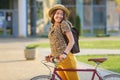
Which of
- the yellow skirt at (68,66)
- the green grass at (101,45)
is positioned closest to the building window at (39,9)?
the green grass at (101,45)

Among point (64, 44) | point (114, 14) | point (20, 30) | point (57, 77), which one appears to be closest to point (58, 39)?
point (64, 44)

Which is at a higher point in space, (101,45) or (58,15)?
(58,15)

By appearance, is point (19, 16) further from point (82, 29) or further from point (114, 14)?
point (114, 14)

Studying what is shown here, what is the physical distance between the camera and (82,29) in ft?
145

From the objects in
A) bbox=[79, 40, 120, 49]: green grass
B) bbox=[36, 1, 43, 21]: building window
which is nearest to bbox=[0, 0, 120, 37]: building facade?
bbox=[36, 1, 43, 21]: building window

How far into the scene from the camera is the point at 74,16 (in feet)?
144

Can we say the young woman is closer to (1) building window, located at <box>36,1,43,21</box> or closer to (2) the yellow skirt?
(2) the yellow skirt

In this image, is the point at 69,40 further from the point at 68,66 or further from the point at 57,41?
the point at 68,66

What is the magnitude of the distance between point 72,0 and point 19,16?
576cm

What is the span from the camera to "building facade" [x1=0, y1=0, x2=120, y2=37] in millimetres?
43906

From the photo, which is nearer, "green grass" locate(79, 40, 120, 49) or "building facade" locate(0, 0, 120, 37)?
"green grass" locate(79, 40, 120, 49)

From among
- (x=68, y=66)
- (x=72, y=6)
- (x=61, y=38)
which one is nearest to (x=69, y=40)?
(x=61, y=38)

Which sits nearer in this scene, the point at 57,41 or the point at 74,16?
the point at 57,41

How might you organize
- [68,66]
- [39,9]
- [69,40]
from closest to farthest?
[69,40] → [68,66] → [39,9]
